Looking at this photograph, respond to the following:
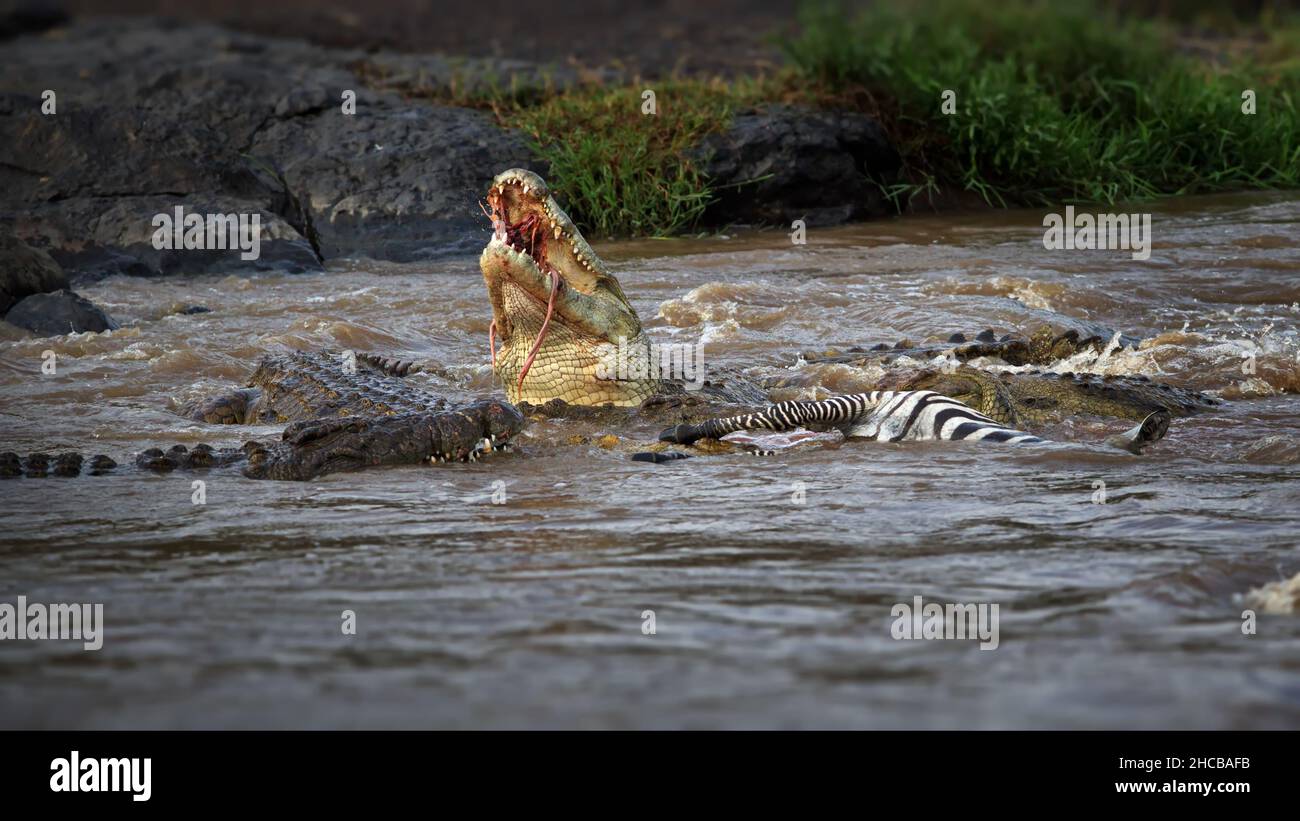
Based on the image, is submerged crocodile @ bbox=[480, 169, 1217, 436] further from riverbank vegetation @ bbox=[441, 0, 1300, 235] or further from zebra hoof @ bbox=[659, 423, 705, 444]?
riverbank vegetation @ bbox=[441, 0, 1300, 235]

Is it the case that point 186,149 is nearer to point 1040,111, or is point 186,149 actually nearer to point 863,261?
point 863,261

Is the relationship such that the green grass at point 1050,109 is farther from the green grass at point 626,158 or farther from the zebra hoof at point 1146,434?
the zebra hoof at point 1146,434

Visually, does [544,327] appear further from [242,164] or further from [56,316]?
[242,164]

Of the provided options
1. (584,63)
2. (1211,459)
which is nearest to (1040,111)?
(584,63)

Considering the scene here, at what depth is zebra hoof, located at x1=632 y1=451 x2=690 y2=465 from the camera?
15.7ft

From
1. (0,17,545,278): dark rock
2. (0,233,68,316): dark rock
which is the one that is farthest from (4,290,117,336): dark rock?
(0,17,545,278): dark rock

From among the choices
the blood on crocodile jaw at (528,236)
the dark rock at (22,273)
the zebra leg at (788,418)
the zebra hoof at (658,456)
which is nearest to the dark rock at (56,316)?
the dark rock at (22,273)

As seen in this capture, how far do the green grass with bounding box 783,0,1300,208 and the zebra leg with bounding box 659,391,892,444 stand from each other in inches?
262

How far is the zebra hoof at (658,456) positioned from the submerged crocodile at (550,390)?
0.24m

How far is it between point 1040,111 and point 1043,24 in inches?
85.3

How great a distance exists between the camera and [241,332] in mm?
7824

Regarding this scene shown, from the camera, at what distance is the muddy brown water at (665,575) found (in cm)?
233

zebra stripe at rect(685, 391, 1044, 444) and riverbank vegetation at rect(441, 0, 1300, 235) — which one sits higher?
riverbank vegetation at rect(441, 0, 1300, 235)

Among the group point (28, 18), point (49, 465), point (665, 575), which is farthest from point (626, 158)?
point (28, 18)
